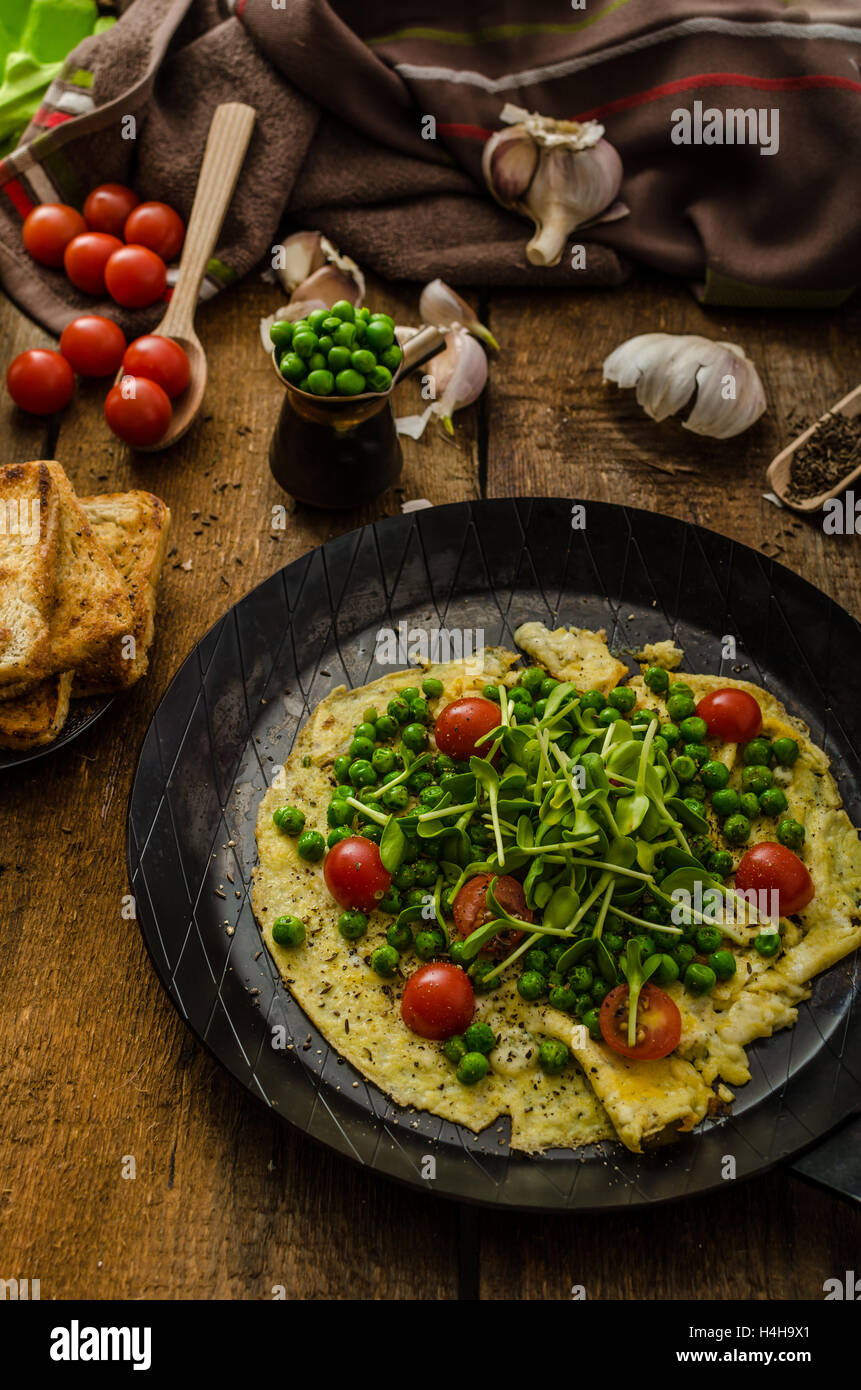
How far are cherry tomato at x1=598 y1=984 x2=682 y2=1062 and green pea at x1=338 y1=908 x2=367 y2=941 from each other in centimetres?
78

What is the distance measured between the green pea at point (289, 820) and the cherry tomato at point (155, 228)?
9.85 feet

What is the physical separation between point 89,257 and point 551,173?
2.13 m

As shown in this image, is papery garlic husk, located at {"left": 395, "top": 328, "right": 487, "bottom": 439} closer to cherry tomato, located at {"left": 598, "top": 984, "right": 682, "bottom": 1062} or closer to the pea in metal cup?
the pea in metal cup

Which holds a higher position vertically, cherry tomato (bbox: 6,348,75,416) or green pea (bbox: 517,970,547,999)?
cherry tomato (bbox: 6,348,75,416)

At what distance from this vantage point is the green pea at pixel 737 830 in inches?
149

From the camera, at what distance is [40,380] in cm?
493

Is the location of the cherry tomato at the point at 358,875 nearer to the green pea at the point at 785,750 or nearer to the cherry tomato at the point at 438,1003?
the cherry tomato at the point at 438,1003

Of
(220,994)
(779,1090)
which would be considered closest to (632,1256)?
(779,1090)

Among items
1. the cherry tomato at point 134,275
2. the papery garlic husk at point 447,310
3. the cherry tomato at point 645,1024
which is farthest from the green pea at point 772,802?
the cherry tomato at point 134,275

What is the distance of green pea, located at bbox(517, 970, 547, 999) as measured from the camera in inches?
135

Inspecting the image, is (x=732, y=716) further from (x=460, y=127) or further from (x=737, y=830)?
(x=460, y=127)

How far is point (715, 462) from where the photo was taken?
16.6 ft

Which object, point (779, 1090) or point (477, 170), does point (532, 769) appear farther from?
point (477, 170)

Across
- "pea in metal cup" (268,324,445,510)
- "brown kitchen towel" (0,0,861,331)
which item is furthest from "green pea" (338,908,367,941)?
"brown kitchen towel" (0,0,861,331)
